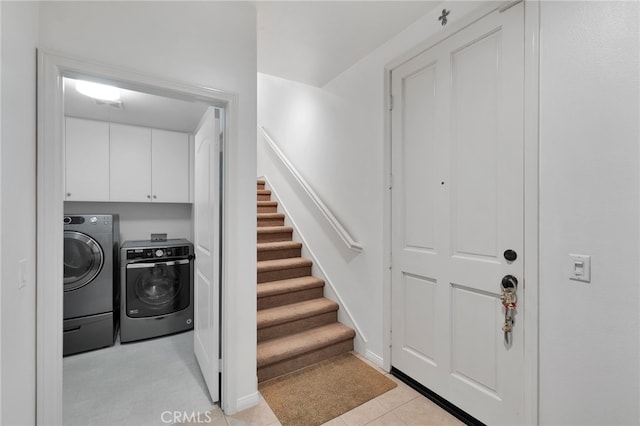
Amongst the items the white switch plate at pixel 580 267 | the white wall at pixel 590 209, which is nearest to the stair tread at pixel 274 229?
the white wall at pixel 590 209

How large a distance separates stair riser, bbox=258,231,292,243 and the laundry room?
2.50 feet

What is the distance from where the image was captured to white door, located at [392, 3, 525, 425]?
1450 mm

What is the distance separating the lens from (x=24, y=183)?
1140 mm

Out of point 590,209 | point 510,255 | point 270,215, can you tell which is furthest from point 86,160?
point 590,209

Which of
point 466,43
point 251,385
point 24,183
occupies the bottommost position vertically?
point 251,385

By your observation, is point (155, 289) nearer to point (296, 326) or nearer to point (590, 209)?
point (296, 326)

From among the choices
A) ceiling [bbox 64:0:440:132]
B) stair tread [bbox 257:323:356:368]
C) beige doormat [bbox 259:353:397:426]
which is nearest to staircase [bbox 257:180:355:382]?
stair tread [bbox 257:323:356:368]

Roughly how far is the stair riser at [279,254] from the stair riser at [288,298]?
526 mm

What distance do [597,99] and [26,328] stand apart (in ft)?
8.29

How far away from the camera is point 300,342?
225 cm

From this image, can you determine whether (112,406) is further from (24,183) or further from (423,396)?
(423,396)

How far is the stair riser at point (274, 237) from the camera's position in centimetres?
323

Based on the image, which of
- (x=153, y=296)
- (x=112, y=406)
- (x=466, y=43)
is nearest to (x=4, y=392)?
(x=112, y=406)

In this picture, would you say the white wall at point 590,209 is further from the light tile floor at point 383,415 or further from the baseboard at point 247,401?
the baseboard at point 247,401
